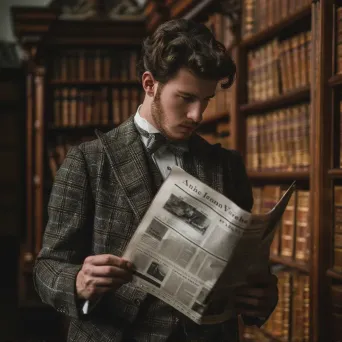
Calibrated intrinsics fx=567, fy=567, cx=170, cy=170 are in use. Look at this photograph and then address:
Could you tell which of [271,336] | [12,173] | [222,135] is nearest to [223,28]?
[222,135]

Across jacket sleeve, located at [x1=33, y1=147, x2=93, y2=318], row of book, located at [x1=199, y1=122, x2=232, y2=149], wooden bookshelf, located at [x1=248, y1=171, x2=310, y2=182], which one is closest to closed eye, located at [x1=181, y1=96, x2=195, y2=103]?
jacket sleeve, located at [x1=33, y1=147, x2=93, y2=318]

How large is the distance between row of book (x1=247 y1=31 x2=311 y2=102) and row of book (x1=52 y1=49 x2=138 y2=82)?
1754 millimetres

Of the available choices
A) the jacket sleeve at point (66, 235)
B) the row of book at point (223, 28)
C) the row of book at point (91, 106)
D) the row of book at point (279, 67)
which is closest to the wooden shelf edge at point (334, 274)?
the row of book at point (279, 67)

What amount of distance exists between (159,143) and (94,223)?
0.25 meters

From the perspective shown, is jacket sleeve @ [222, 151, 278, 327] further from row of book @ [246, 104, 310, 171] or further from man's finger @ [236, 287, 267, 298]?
row of book @ [246, 104, 310, 171]

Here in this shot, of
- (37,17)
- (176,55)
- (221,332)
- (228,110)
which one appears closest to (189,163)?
(176,55)

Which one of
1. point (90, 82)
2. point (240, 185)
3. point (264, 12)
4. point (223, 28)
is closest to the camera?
point (240, 185)

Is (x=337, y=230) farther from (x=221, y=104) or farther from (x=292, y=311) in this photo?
(x=221, y=104)

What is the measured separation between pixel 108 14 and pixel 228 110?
1733 mm

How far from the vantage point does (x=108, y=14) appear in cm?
440

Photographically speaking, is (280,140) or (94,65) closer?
(280,140)

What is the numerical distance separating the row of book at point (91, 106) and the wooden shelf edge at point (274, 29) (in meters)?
1.75

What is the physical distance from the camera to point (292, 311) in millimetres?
2477

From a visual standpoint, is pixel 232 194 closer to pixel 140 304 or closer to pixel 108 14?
pixel 140 304
